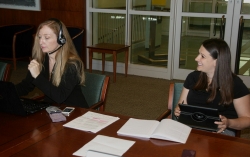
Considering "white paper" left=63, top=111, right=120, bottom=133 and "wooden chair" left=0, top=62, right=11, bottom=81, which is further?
"wooden chair" left=0, top=62, right=11, bottom=81

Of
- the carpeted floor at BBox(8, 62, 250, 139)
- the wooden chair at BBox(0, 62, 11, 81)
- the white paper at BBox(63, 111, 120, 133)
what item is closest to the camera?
the white paper at BBox(63, 111, 120, 133)

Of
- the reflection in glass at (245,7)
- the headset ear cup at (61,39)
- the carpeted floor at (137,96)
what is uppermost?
the reflection in glass at (245,7)

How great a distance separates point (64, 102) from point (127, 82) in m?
3.23

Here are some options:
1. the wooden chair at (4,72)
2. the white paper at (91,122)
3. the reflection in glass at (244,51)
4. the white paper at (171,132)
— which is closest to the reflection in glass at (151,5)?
the reflection in glass at (244,51)

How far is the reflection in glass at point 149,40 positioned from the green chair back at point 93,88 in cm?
333

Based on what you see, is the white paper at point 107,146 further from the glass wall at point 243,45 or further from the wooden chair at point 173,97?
the glass wall at point 243,45

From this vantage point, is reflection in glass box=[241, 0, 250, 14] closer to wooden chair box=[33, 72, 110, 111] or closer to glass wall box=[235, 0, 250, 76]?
glass wall box=[235, 0, 250, 76]

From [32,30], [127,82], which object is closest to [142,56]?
[127,82]

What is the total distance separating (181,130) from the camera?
1.79m

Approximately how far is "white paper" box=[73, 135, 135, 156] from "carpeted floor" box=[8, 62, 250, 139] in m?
2.36

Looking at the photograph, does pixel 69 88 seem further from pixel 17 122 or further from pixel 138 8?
pixel 138 8

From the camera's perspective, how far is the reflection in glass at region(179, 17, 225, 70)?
5.45 m

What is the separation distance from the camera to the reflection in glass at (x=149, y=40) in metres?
5.89

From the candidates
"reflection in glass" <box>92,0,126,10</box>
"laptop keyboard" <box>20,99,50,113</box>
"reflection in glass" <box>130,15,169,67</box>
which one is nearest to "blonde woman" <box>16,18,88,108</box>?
"laptop keyboard" <box>20,99,50,113</box>
